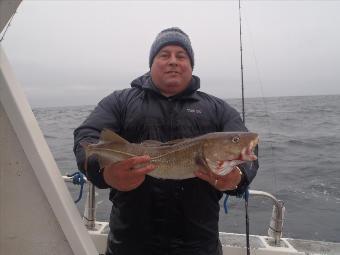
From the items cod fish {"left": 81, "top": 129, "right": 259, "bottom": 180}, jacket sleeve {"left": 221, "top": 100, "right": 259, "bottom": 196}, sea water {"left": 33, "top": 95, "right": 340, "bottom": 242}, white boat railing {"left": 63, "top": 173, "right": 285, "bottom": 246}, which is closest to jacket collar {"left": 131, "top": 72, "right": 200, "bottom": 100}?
jacket sleeve {"left": 221, "top": 100, "right": 259, "bottom": 196}

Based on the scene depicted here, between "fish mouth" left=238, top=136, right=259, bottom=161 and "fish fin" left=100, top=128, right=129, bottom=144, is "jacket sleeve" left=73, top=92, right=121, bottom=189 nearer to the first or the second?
"fish fin" left=100, top=128, right=129, bottom=144

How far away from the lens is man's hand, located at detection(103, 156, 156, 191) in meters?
2.41

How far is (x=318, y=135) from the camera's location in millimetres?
21531

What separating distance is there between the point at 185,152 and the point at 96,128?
2.43 feet

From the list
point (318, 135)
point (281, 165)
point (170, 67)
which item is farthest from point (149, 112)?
point (318, 135)

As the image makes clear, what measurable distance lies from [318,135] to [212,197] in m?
20.6

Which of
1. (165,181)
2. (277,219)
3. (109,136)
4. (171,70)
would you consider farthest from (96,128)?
(277,219)

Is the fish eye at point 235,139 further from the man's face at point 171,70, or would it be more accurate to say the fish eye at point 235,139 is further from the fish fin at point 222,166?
the man's face at point 171,70

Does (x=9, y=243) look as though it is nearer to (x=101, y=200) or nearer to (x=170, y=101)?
(x=170, y=101)

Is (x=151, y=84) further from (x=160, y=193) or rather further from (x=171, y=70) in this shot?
(x=160, y=193)

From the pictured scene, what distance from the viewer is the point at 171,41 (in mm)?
3117

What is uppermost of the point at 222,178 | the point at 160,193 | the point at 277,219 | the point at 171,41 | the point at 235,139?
the point at 171,41

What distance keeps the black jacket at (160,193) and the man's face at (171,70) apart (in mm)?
146

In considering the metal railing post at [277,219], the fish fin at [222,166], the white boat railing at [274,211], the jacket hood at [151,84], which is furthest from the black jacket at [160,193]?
→ the metal railing post at [277,219]
